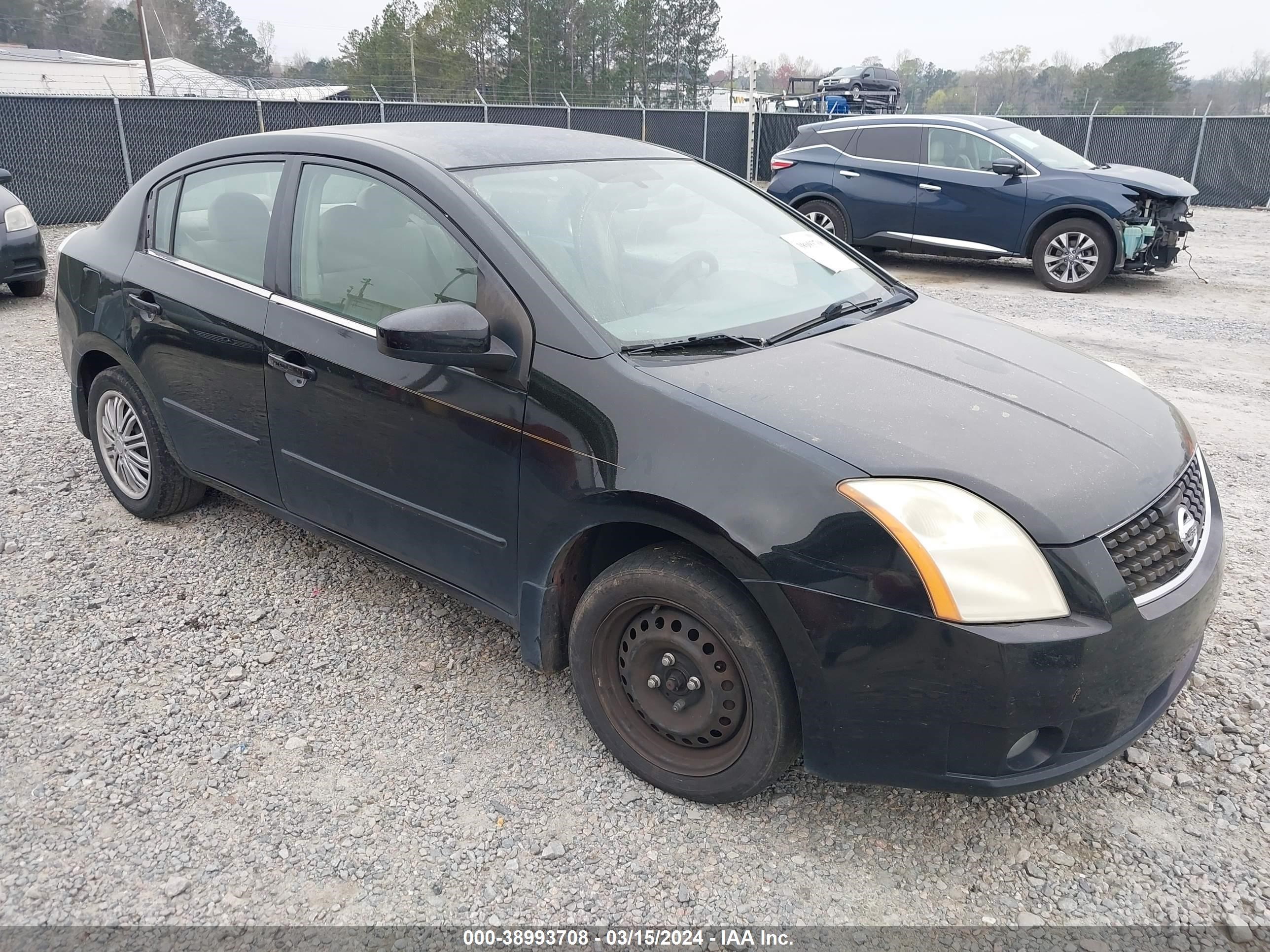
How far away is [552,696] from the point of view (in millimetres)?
2980

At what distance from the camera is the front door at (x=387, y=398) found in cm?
263

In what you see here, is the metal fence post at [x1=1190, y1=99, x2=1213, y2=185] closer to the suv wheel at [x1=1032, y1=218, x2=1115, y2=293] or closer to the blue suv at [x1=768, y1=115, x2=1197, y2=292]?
the blue suv at [x1=768, y1=115, x2=1197, y2=292]

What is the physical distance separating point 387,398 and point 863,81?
88.9ft

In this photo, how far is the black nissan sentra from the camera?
2051 millimetres

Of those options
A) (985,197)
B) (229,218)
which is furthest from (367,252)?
(985,197)

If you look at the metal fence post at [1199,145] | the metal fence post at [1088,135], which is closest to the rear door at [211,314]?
the metal fence post at [1088,135]

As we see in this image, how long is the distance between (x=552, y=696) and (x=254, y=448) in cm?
142

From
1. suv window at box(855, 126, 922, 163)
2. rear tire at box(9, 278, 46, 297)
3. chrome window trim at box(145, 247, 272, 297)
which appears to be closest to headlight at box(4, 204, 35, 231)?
rear tire at box(9, 278, 46, 297)

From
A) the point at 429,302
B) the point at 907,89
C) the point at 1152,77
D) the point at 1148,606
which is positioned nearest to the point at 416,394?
the point at 429,302

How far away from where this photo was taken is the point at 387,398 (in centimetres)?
280

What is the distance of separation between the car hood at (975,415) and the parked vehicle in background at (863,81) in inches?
1016

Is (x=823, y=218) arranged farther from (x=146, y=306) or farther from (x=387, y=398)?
(x=387, y=398)

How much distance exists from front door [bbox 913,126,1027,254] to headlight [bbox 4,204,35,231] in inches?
356

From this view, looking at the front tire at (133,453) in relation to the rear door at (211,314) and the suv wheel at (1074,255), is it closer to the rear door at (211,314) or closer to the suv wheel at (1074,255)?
the rear door at (211,314)
